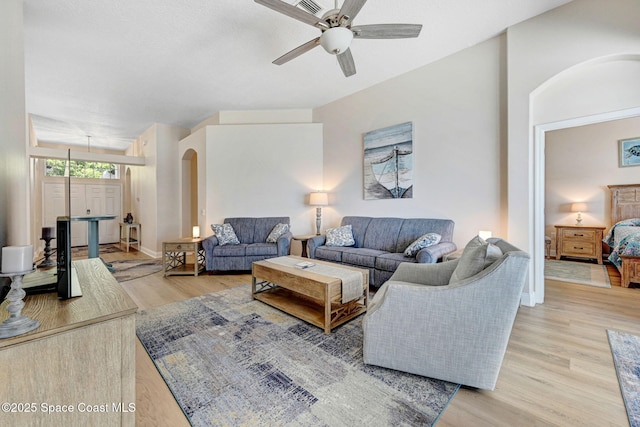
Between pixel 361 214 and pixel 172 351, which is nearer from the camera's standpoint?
pixel 172 351

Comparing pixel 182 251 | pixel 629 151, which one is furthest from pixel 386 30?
pixel 629 151

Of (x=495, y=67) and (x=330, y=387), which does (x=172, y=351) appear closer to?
(x=330, y=387)

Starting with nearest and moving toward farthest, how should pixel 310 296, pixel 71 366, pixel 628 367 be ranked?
1. pixel 71 366
2. pixel 628 367
3. pixel 310 296

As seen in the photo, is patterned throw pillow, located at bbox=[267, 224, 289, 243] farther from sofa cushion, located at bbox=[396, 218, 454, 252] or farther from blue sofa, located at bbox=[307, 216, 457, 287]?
sofa cushion, located at bbox=[396, 218, 454, 252]

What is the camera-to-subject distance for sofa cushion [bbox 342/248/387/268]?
3389 millimetres

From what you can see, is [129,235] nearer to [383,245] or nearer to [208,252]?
[208,252]

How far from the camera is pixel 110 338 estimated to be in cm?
100

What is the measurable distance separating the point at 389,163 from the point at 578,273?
3397 mm

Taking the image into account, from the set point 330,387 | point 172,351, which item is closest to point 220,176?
point 172,351

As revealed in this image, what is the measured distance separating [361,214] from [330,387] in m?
3.16

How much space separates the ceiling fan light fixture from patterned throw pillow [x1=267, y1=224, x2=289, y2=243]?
300 cm

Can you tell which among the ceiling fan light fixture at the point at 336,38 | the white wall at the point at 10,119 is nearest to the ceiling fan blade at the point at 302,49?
the ceiling fan light fixture at the point at 336,38

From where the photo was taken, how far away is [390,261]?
10.5ft

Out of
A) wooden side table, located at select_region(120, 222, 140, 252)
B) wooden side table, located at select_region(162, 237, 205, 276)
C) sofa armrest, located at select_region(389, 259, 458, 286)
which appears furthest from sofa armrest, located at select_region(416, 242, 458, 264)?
wooden side table, located at select_region(120, 222, 140, 252)
